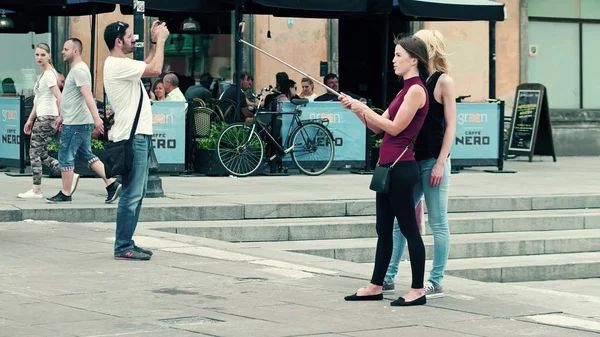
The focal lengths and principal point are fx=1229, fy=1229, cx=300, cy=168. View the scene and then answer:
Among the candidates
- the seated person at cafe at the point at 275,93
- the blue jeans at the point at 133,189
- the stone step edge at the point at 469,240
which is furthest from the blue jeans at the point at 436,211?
the seated person at cafe at the point at 275,93

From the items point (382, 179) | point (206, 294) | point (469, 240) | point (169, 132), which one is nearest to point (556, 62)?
point (169, 132)

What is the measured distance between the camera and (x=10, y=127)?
16.6 metres

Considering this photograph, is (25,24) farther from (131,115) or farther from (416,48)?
(416,48)

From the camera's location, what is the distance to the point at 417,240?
7781 millimetres

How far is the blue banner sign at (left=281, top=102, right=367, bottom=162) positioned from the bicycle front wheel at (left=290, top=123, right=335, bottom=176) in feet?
0.61

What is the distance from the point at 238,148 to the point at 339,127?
164 cm

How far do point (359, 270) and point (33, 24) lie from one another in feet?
37.6

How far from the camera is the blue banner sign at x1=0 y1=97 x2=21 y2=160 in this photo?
1642cm

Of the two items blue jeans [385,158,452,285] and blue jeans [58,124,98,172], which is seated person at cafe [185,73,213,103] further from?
blue jeans [385,158,452,285]

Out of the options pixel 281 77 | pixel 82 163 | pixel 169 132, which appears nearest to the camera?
pixel 82 163

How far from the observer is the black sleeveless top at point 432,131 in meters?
7.88

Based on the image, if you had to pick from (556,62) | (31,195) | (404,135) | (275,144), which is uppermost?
(556,62)

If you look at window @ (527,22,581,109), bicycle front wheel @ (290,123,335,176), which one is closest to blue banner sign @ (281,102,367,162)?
bicycle front wheel @ (290,123,335,176)

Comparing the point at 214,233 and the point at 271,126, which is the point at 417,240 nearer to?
the point at 214,233
